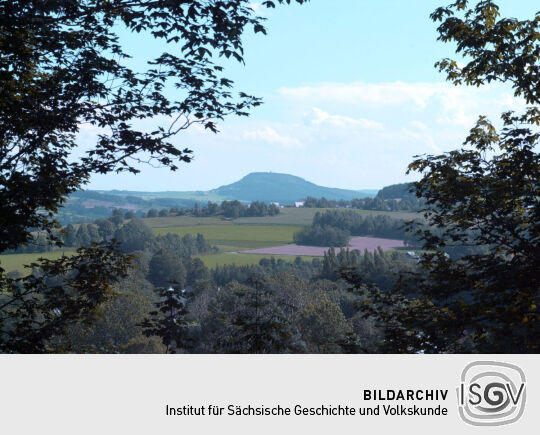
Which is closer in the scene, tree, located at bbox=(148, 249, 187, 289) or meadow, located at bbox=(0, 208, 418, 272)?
tree, located at bbox=(148, 249, 187, 289)

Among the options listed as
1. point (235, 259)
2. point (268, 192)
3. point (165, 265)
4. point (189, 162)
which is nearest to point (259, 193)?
point (268, 192)

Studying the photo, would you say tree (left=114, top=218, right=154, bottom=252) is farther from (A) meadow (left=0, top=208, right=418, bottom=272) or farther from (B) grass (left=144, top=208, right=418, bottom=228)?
(B) grass (left=144, top=208, right=418, bottom=228)

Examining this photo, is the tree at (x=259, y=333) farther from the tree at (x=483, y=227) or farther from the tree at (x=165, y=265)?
the tree at (x=165, y=265)

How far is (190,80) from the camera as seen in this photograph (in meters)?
7.57

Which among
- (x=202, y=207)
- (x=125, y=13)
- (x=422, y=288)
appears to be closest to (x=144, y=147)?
(x=125, y=13)

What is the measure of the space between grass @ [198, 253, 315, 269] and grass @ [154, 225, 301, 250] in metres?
2.48

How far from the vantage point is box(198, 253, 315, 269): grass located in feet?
226

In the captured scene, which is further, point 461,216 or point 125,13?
point 461,216

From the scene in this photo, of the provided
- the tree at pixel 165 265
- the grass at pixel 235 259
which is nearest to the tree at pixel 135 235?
the tree at pixel 165 265

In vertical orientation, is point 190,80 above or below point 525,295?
above

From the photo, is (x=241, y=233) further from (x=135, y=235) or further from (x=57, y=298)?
(x=57, y=298)

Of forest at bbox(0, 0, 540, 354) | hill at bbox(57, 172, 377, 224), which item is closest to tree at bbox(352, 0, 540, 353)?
forest at bbox(0, 0, 540, 354)
